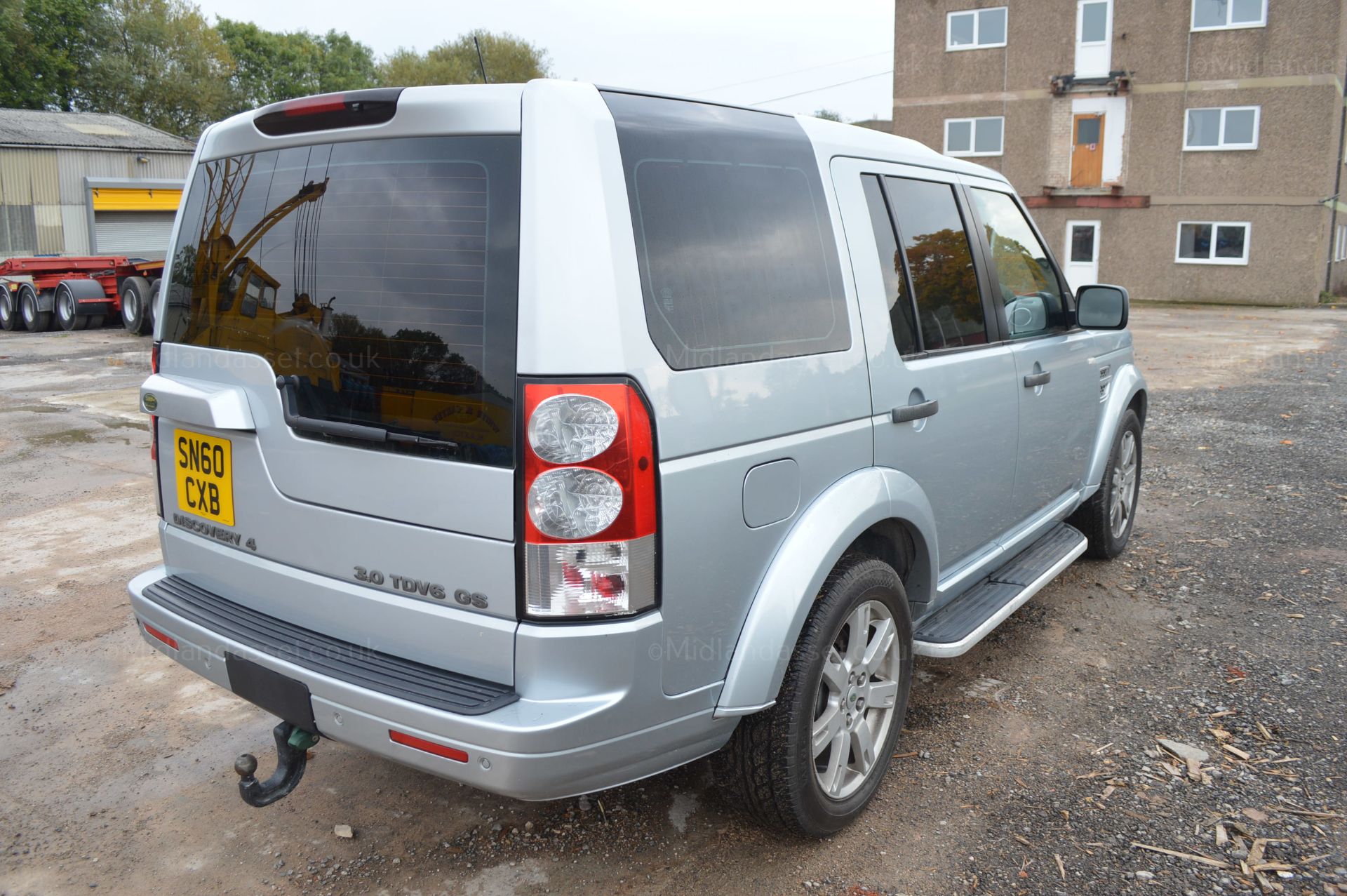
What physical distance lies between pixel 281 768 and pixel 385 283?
1.36 metres

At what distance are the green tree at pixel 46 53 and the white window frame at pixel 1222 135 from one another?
2055 inches

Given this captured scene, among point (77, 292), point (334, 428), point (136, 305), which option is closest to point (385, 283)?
point (334, 428)

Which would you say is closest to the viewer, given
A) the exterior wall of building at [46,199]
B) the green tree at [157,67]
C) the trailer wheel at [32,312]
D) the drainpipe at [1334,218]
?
the trailer wheel at [32,312]

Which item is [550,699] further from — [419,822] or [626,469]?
[419,822]

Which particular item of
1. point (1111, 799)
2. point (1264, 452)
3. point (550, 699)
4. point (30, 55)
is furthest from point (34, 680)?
point (30, 55)

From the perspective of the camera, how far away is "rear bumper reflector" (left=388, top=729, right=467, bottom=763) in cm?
219

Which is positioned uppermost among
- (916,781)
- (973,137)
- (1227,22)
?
(1227,22)

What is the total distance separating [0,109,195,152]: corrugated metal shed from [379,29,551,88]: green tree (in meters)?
19.3

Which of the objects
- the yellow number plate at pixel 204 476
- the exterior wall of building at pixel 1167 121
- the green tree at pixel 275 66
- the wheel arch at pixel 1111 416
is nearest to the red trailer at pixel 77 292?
the yellow number plate at pixel 204 476

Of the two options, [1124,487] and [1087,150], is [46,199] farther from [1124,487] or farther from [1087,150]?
[1124,487]

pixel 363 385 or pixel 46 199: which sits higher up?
pixel 46 199

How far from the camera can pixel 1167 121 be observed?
27.9m

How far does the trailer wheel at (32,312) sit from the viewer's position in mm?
21047

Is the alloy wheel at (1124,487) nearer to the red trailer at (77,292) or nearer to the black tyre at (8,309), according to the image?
the red trailer at (77,292)
